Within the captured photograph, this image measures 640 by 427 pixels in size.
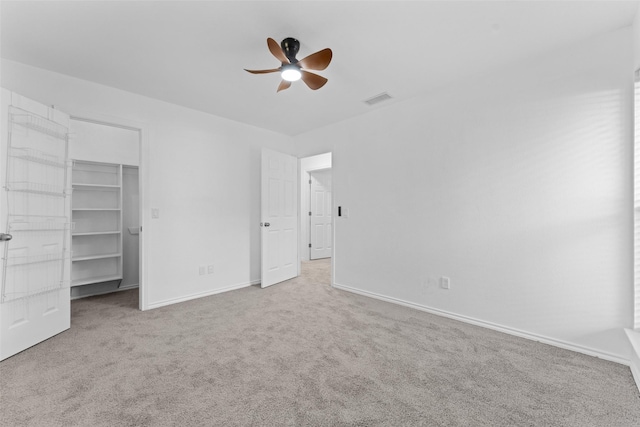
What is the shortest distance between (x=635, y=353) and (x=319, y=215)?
208 inches

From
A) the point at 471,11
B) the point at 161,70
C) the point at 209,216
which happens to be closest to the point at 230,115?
the point at 161,70

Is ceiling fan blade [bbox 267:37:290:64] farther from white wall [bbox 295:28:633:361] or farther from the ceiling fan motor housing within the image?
white wall [bbox 295:28:633:361]

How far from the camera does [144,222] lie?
304cm

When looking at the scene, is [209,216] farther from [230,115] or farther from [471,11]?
[471,11]

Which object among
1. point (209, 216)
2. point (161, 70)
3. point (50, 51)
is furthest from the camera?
point (209, 216)

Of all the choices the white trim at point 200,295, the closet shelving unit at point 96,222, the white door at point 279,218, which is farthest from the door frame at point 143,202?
the white door at point 279,218

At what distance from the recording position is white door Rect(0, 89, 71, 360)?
206 cm

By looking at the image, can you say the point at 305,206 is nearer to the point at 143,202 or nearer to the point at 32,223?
the point at 143,202

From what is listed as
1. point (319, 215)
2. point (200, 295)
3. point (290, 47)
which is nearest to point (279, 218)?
point (200, 295)

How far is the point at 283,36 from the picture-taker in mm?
1996

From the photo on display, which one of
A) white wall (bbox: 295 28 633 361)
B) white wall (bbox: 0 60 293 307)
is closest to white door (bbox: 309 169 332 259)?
white wall (bbox: 0 60 293 307)

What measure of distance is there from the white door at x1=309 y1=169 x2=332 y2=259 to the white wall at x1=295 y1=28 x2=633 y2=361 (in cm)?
299

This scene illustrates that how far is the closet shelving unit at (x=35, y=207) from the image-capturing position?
2094 mm

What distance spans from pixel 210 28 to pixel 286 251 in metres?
3.12
